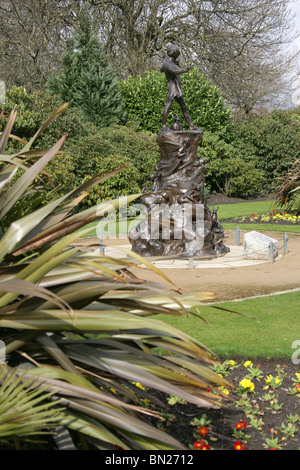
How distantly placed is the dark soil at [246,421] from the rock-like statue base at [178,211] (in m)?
5.78

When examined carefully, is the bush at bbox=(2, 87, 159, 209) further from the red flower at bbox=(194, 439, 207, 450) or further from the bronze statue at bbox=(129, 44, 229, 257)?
the red flower at bbox=(194, 439, 207, 450)

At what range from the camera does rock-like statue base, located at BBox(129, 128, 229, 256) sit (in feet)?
31.8

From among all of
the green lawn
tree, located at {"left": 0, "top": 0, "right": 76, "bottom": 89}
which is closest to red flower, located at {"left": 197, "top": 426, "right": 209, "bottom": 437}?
the green lawn

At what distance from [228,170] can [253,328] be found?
57.9 ft

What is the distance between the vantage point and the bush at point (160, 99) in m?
22.7

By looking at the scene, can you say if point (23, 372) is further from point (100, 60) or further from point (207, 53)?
point (207, 53)

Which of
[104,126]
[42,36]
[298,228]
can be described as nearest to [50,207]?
[298,228]

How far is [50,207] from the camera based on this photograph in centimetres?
251

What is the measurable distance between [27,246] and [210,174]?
20972mm

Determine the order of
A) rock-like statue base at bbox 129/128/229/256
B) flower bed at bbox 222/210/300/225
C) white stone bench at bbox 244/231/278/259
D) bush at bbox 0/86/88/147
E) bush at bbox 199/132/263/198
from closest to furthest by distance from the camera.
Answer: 1. white stone bench at bbox 244/231/278/259
2. rock-like statue base at bbox 129/128/229/256
3. flower bed at bbox 222/210/300/225
4. bush at bbox 0/86/88/147
5. bush at bbox 199/132/263/198

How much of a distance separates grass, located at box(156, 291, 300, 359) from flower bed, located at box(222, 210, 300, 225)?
8508 mm

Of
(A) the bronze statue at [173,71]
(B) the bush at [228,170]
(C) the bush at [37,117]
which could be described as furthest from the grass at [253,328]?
(B) the bush at [228,170]

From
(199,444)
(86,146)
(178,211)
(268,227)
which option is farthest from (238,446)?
(86,146)

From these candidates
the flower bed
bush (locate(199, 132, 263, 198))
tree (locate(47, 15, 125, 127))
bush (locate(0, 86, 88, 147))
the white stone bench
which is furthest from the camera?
bush (locate(199, 132, 263, 198))
